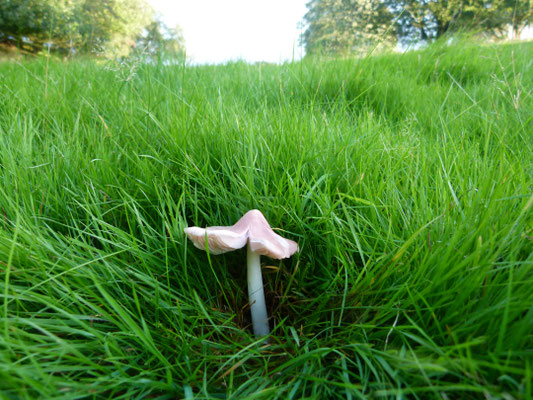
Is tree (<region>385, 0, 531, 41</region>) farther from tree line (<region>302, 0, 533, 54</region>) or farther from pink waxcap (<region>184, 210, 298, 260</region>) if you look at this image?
pink waxcap (<region>184, 210, 298, 260</region>)

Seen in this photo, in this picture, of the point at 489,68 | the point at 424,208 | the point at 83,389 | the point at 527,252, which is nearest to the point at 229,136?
the point at 424,208

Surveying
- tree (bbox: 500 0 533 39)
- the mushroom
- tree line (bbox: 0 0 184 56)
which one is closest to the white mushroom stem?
the mushroom

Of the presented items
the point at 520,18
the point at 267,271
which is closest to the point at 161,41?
the point at 267,271

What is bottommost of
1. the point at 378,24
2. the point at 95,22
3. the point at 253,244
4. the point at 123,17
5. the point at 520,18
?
the point at 253,244

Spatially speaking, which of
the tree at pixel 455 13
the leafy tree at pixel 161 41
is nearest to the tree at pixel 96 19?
the leafy tree at pixel 161 41

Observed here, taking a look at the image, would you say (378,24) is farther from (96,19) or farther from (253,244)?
(96,19)

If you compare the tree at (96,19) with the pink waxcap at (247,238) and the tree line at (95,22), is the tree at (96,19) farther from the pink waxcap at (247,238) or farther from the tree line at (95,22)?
the pink waxcap at (247,238)
